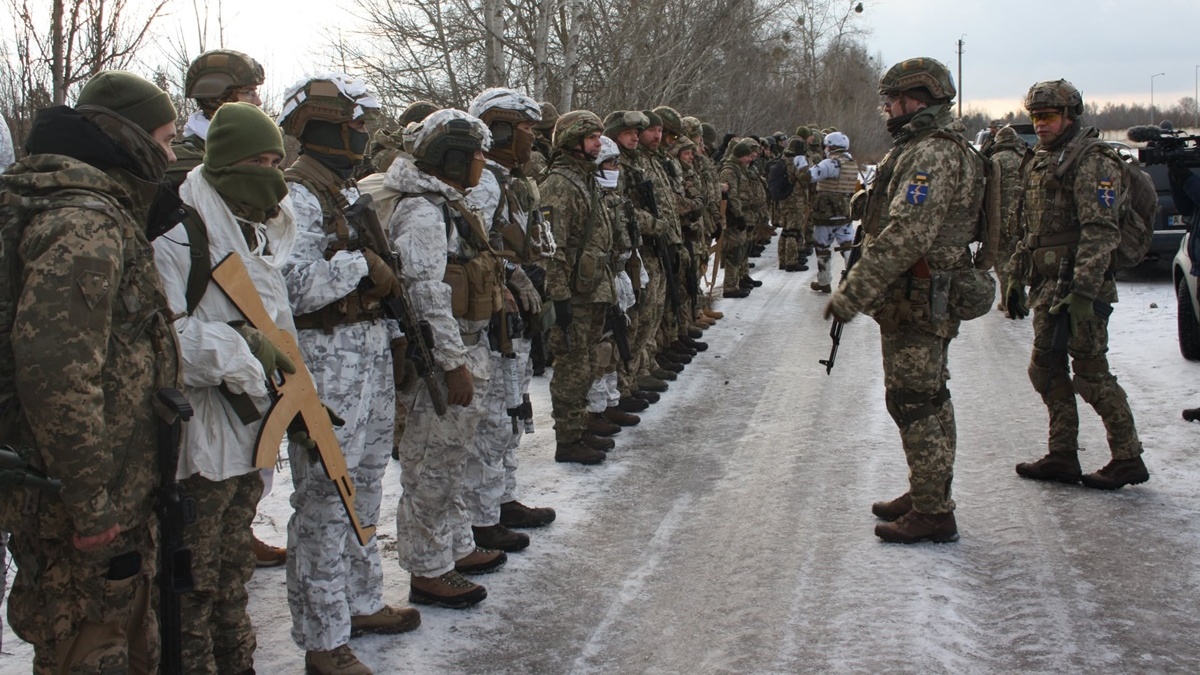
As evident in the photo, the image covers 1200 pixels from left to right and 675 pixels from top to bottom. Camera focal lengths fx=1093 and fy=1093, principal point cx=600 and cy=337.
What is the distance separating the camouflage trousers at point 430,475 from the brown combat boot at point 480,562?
33cm

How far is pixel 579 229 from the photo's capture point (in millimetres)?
7285

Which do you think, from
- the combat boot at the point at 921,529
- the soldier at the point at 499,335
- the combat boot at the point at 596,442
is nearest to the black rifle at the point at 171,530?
the soldier at the point at 499,335

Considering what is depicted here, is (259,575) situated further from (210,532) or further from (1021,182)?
(1021,182)

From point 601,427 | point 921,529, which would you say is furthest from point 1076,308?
point 601,427

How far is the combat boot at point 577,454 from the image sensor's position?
280 inches

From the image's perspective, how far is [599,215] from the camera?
7375 millimetres

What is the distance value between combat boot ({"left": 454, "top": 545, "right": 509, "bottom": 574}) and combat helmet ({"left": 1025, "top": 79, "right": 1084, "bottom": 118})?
4052 millimetres

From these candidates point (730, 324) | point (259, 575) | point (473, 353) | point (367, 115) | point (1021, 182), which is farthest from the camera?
point (730, 324)

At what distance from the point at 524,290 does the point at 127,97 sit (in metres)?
2.60

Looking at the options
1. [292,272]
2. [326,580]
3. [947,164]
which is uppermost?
[947,164]

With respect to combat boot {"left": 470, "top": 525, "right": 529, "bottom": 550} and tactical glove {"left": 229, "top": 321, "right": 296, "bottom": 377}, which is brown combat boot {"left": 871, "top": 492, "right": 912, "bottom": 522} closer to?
combat boot {"left": 470, "top": 525, "right": 529, "bottom": 550}

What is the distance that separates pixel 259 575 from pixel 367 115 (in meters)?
2.35

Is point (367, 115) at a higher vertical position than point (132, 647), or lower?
higher

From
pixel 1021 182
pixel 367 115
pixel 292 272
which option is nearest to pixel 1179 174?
pixel 1021 182
